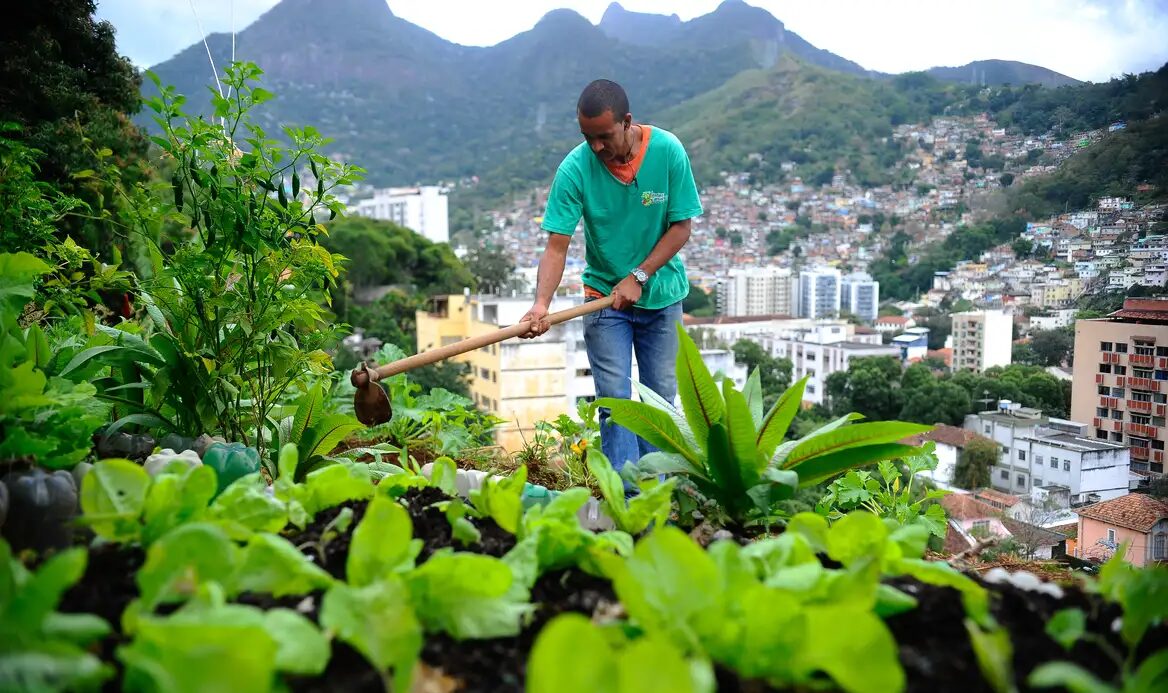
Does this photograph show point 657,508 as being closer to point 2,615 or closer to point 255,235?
point 2,615

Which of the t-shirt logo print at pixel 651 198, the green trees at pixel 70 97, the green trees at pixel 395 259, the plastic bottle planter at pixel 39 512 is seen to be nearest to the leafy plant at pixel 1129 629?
the plastic bottle planter at pixel 39 512

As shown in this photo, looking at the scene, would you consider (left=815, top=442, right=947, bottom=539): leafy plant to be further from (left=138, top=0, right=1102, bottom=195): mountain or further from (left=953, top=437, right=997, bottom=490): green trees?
(left=138, top=0, right=1102, bottom=195): mountain

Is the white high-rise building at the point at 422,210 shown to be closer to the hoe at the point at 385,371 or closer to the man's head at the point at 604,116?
the man's head at the point at 604,116

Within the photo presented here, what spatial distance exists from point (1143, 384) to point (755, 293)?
29.1 metres

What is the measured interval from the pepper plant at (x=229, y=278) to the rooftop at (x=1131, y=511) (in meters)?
2.21

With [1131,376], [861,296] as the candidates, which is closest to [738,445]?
[1131,376]

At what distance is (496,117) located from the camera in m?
53.4

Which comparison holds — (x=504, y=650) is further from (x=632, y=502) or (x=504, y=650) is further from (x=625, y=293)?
(x=625, y=293)

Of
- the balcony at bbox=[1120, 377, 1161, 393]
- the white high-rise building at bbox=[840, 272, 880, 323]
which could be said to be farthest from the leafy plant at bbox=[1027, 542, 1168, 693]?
the white high-rise building at bbox=[840, 272, 880, 323]

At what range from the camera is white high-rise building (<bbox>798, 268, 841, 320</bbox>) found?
1126 inches

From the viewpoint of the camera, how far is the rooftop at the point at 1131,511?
241cm

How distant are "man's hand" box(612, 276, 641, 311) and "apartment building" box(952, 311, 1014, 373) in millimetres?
5956

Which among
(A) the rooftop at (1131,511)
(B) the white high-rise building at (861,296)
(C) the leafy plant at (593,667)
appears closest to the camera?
(C) the leafy plant at (593,667)

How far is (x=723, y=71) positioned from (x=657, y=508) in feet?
177
